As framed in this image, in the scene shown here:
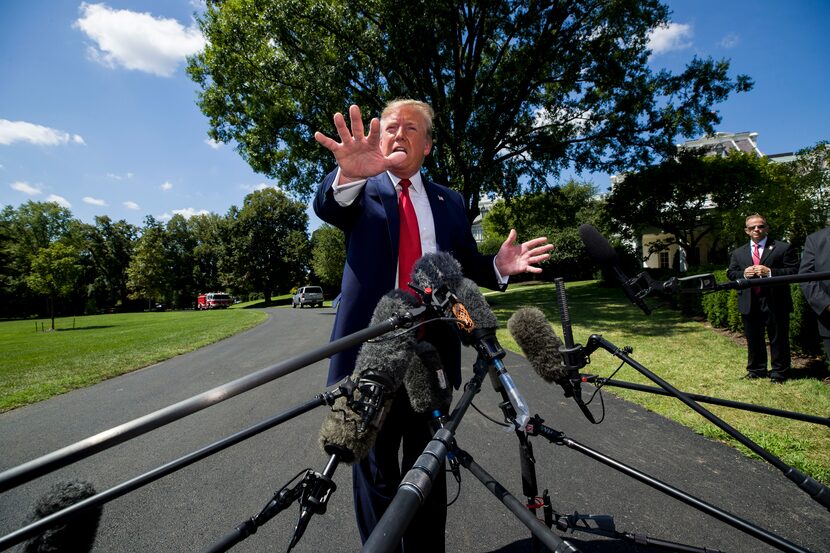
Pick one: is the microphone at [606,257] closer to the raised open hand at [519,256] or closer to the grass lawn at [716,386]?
the raised open hand at [519,256]

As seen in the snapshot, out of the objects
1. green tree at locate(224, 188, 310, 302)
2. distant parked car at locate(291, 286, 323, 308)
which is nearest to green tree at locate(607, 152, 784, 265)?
distant parked car at locate(291, 286, 323, 308)

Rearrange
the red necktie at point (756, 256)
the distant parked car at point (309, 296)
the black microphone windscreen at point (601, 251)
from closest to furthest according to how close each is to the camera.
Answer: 1. the black microphone windscreen at point (601, 251)
2. the red necktie at point (756, 256)
3. the distant parked car at point (309, 296)

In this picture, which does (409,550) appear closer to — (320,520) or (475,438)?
(320,520)

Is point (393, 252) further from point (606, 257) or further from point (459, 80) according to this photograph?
point (459, 80)

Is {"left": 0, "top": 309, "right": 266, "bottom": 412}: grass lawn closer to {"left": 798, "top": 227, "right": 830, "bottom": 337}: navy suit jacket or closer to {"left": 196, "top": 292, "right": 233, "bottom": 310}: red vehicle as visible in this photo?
{"left": 798, "top": 227, "right": 830, "bottom": 337}: navy suit jacket

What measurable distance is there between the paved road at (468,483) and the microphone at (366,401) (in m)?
1.97

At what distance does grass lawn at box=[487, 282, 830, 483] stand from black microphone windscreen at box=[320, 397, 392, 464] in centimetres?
401

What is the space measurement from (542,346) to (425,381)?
57 centimetres

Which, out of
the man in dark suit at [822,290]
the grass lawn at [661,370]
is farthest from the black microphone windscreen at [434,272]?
the man in dark suit at [822,290]

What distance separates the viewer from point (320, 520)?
2926 mm

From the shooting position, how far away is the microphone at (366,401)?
1140mm

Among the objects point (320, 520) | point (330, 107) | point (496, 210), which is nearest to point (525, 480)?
point (320, 520)

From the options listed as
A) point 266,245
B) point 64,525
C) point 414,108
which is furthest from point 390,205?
point 266,245

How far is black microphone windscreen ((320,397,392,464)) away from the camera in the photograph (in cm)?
113
